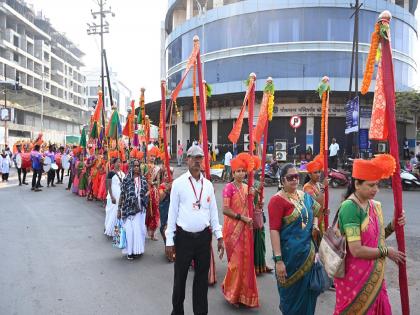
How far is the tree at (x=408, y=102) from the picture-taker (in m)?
25.2

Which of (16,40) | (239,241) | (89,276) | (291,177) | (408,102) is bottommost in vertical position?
(89,276)

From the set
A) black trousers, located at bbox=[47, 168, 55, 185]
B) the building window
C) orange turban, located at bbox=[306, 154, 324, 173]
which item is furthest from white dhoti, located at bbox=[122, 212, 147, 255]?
the building window

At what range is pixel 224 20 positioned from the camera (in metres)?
30.5

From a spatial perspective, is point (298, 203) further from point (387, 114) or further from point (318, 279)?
point (387, 114)

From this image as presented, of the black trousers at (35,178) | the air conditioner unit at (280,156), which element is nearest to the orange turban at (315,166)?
the black trousers at (35,178)

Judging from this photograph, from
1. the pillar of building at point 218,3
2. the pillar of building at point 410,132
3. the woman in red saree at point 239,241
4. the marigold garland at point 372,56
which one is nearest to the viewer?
the marigold garland at point 372,56

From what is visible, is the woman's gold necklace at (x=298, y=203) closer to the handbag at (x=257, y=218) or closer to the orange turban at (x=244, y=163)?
the orange turban at (x=244, y=163)

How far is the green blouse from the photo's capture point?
2.77 metres

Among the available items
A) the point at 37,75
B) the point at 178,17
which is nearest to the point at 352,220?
the point at 178,17

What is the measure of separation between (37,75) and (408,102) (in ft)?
190

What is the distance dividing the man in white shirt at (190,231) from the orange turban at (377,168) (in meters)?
1.59

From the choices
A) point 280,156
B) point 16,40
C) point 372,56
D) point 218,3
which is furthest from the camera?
point 16,40

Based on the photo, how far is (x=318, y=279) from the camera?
3404mm

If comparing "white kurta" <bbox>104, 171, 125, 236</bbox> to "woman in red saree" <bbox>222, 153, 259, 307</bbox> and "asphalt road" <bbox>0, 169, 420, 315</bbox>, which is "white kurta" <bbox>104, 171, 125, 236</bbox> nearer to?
"asphalt road" <bbox>0, 169, 420, 315</bbox>
